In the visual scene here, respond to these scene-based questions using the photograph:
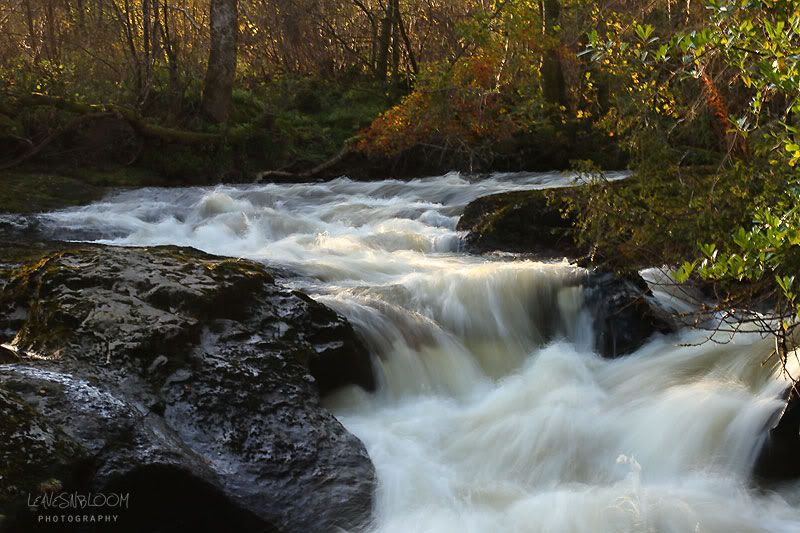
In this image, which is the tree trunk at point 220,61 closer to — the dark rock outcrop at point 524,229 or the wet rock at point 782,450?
the dark rock outcrop at point 524,229

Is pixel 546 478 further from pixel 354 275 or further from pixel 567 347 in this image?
pixel 354 275

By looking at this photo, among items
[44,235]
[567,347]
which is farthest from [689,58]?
[44,235]

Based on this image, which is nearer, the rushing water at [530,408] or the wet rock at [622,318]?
the rushing water at [530,408]

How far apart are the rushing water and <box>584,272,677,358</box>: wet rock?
5.0 inches

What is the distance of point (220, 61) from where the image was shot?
16.1m

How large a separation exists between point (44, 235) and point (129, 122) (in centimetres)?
586

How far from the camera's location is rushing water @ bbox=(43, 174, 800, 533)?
4504 mm

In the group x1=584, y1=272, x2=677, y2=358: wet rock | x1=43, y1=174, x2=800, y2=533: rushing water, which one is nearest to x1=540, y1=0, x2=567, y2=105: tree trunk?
x1=43, y1=174, x2=800, y2=533: rushing water

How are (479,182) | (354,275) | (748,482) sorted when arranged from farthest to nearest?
(479,182)
(354,275)
(748,482)

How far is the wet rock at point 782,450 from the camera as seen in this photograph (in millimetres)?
4660

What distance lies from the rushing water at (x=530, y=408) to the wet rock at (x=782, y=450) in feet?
0.27

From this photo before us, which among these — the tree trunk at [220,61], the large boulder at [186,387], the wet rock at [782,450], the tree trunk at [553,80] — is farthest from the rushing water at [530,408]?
the tree trunk at [553,80]

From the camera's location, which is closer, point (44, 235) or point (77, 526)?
point (77, 526)

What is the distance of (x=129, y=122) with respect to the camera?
14891mm
